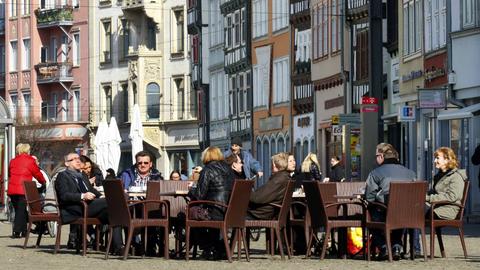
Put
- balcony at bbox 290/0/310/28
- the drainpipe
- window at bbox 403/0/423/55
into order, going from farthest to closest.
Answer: balcony at bbox 290/0/310/28 → window at bbox 403/0/423/55 → the drainpipe

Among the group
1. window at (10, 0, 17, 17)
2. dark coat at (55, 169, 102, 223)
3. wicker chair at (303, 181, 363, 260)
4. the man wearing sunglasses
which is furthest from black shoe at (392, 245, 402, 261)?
window at (10, 0, 17, 17)

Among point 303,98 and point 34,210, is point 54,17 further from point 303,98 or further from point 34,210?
point 34,210

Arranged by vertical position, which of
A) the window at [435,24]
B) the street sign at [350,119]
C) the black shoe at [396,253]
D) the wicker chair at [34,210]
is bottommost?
the black shoe at [396,253]

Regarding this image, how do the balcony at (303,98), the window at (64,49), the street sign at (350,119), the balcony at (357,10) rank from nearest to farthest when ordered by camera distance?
the street sign at (350,119) < the balcony at (357,10) < the balcony at (303,98) < the window at (64,49)

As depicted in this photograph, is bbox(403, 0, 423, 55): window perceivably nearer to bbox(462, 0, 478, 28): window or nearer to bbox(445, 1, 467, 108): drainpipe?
bbox(445, 1, 467, 108): drainpipe

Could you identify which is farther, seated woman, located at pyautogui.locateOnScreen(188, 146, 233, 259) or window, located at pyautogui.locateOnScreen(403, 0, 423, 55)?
window, located at pyautogui.locateOnScreen(403, 0, 423, 55)

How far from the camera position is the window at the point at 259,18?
74.0 meters

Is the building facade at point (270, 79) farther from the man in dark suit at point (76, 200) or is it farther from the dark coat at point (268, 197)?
the dark coat at point (268, 197)

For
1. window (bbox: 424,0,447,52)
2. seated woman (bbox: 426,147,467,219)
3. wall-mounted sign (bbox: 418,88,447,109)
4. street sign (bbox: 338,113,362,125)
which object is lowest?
seated woman (bbox: 426,147,467,219)

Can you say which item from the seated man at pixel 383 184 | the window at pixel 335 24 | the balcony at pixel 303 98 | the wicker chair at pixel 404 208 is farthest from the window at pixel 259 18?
the wicker chair at pixel 404 208

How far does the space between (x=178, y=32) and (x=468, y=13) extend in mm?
50376

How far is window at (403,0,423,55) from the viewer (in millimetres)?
49562

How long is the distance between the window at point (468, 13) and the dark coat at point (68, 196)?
63.8 ft

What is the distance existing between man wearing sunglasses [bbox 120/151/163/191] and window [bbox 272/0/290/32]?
147 ft
